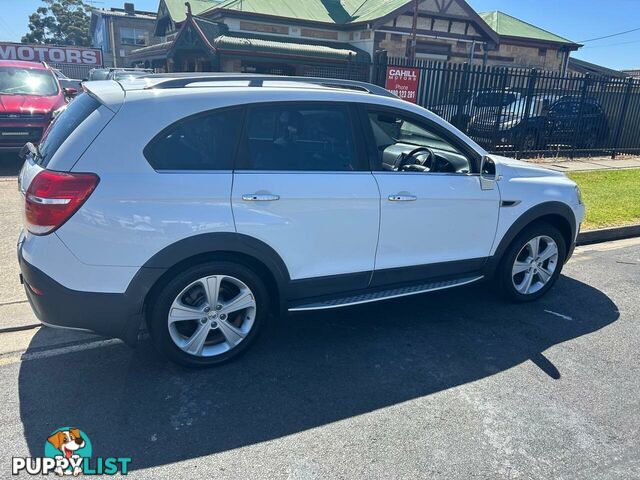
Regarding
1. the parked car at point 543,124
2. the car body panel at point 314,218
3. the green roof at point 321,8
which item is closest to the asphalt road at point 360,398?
the car body panel at point 314,218

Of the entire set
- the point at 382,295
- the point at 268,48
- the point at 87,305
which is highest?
the point at 268,48

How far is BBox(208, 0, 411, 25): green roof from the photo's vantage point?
22047 mm

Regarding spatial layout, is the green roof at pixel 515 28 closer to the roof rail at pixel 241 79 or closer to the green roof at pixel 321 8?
the green roof at pixel 321 8

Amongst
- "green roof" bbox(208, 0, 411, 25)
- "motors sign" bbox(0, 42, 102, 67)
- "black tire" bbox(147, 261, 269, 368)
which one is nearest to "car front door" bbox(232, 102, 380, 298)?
"black tire" bbox(147, 261, 269, 368)

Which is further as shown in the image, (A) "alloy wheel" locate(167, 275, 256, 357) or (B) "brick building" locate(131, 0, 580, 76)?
(B) "brick building" locate(131, 0, 580, 76)

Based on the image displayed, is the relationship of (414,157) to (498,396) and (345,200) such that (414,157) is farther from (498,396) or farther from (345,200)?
(498,396)

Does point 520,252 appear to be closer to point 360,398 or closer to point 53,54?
point 360,398

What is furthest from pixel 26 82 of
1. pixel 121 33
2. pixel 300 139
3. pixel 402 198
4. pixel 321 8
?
pixel 121 33

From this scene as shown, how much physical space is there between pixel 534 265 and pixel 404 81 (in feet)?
24.4

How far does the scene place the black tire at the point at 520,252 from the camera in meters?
4.30

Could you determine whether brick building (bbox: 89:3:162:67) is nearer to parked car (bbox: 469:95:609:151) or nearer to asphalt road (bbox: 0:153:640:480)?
parked car (bbox: 469:95:609:151)

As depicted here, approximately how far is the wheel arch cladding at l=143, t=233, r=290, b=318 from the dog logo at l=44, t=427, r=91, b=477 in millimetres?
794

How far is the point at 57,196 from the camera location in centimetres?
274

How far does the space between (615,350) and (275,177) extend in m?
2.86
